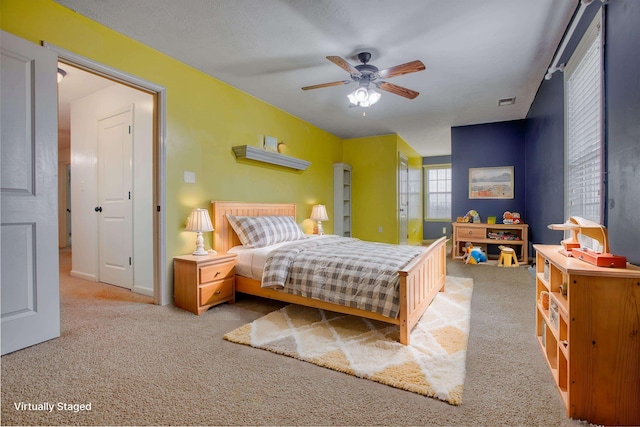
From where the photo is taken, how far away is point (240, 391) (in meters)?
1.67

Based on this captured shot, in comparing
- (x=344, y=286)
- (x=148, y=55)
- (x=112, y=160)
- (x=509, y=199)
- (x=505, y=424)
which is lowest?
(x=505, y=424)

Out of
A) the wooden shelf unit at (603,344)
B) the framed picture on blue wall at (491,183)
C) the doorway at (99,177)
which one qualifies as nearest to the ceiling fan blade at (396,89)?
the wooden shelf unit at (603,344)

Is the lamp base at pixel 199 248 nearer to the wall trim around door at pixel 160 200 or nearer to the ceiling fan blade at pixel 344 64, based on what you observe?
the wall trim around door at pixel 160 200

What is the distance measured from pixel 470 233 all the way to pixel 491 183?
3.49 feet

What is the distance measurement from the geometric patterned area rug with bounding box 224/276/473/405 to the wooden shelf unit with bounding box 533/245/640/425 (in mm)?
551

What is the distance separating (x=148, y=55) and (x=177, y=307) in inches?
97.7

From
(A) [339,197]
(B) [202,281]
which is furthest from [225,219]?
(A) [339,197]

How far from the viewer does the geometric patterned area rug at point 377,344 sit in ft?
5.83

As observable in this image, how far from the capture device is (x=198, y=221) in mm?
Result: 3092

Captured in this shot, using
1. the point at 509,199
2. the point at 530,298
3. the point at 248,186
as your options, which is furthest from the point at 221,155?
the point at 509,199

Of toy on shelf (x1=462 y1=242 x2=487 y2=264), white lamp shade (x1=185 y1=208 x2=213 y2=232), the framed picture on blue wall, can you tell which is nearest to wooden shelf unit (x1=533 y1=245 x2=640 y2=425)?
white lamp shade (x1=185 y1=208 x2=213 y2=232)

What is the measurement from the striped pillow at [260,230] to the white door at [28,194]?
5.40 feet

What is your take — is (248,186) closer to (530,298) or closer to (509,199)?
(530,298)

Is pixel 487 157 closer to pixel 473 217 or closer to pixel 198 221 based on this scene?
pixel 473 217
